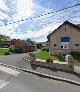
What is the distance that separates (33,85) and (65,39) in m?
14.9

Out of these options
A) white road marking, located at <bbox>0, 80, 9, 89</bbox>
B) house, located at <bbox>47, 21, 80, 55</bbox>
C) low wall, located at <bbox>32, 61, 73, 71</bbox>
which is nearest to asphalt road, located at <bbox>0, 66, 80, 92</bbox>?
white road marking, located at <bbox>0, 80, 9, 89</bbox>

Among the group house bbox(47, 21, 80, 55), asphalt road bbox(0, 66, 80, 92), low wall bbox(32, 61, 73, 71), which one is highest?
house bbox(47, 21, 80, 55)

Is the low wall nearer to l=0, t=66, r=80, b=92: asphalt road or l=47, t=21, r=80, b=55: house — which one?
l=0, t=66, r=80, b=92: asphalt road

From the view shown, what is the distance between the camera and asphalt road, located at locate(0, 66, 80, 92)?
1198 centimetres

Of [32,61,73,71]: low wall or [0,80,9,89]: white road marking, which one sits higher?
[32,61,73,71]: low wall

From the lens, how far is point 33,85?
13023 mm

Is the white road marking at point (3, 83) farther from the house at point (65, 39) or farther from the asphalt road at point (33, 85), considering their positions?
the house at point (65, 39)

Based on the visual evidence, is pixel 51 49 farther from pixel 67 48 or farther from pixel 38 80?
pixel 38 80

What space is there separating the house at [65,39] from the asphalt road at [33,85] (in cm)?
1198

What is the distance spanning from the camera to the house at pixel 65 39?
2614 centimetres

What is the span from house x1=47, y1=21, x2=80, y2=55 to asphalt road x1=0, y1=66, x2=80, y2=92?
12.0 meters

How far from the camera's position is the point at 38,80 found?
14.5m

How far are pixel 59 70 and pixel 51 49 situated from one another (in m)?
11.4

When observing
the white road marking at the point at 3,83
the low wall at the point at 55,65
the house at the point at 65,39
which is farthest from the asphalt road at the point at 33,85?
the house at the point at 65,39
